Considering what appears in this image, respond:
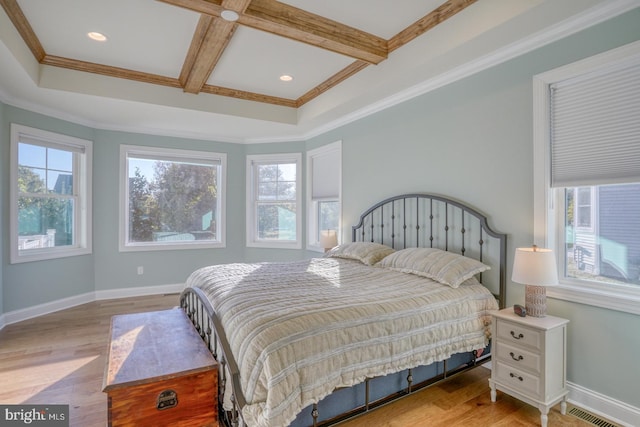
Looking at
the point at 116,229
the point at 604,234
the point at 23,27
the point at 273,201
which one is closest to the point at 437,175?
the point at 604,234

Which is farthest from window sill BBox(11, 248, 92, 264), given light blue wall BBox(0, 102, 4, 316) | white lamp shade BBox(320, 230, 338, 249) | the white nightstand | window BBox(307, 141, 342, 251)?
the white nightstand

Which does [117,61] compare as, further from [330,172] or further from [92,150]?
[330,172]

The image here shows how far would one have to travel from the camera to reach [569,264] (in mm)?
2352

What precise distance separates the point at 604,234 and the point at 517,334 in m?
0.88

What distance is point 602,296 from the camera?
2.11 meters

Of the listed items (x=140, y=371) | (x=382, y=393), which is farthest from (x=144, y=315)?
(x=382, y=393)

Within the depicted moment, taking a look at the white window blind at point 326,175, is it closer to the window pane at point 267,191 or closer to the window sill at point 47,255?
the window pane at point 267,191

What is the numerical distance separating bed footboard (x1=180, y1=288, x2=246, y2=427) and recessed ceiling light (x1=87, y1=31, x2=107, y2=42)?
2.29 meters

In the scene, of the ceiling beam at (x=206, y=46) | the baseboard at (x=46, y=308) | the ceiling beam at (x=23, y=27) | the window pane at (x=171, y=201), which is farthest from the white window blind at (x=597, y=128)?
the baseboard at (x=46, y=308)

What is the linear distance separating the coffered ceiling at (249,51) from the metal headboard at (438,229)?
1.13 metres

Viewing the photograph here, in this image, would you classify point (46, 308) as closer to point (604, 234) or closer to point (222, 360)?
point (222, 360)

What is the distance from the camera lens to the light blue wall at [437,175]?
2.14 meters

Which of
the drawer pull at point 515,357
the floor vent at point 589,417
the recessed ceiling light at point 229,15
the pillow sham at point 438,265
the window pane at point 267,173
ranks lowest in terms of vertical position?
the floor vent at point 589,417

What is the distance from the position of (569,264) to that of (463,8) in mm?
1963
